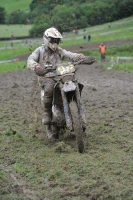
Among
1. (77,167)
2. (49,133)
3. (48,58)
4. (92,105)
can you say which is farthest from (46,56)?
(92,105)

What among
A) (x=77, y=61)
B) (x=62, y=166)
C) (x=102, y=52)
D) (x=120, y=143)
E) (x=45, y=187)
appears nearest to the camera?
(x=45, y=187)

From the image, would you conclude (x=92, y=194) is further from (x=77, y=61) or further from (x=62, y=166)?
(x=77, y=61)

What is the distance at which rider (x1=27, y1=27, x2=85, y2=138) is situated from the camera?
8742mm

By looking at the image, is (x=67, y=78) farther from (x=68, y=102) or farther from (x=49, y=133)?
(x=49, y=133)

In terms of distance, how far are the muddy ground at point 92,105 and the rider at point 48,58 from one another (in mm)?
1311

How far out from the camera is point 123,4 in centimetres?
5600

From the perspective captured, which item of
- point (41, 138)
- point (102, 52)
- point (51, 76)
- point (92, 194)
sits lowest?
point (102, 52)

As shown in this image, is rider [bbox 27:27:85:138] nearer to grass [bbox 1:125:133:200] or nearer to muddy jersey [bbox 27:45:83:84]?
muddy jersey [bbox 27:45:83:84]

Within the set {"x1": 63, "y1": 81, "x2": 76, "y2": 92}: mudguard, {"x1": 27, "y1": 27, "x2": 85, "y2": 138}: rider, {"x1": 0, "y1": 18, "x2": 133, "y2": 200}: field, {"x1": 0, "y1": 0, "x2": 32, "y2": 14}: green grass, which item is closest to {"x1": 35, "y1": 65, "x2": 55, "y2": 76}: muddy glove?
{"x1": 27, "y1": 27, "x2": 85, "y2": 138}: rider

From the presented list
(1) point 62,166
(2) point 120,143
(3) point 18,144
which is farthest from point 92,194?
(3) point 18,144

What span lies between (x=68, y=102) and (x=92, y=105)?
5.00 m

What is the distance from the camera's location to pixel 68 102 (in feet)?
27.1

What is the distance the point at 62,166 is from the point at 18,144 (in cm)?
198

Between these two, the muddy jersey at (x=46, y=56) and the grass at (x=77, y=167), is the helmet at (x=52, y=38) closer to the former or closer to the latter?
the muddy jersey at (x=46, y=56)
